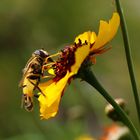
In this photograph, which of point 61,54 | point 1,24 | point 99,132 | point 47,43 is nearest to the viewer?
point 61,54

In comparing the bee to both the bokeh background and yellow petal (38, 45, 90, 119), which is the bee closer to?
yellow petal (38, 45, 90, 119)

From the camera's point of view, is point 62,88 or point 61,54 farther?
point 61,54

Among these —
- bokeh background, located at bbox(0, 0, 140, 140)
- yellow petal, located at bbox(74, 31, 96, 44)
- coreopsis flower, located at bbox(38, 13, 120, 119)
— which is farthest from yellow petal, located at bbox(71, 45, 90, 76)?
bokeh background, located at bbox(0, 0, 140, 140)

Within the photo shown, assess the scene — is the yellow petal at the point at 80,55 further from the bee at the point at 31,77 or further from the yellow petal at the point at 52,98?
the bee at the point at 31,77

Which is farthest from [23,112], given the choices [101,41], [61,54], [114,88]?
[101,41]

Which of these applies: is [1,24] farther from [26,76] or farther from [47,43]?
[26,76]

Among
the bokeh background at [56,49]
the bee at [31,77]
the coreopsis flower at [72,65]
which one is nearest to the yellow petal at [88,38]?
the coreopsis flower at [72,65]

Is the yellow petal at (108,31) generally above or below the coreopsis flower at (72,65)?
above
